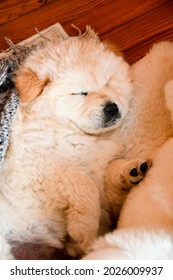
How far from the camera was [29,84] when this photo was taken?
4.58 ft

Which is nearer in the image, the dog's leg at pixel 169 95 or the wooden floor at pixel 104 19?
the dog's leg at pixel 169 95

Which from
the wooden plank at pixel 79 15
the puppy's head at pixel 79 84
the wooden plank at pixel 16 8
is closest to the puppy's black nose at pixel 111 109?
the puppy's head at pixel 79 84

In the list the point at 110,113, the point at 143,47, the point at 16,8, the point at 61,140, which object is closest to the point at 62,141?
the point at 61,140

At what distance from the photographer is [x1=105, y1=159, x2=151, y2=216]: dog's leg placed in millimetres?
1270

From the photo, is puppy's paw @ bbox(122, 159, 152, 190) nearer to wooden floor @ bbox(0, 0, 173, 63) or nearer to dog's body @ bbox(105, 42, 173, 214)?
dog's body @ bbox(105, 42, 173, 214)

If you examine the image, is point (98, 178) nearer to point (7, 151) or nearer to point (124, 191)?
point (124, 191)

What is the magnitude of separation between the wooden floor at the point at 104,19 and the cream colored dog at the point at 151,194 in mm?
306

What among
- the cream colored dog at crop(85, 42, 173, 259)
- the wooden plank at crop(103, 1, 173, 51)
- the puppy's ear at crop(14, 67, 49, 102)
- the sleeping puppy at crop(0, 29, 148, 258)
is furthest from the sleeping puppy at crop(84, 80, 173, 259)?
the wooden plank at crop(103, 1, 173, 51)

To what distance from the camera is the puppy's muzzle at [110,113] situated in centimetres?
135

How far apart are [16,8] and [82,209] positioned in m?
1.07

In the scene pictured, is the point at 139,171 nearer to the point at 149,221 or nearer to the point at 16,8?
the point at 149,221

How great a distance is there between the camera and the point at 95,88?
1376 mm

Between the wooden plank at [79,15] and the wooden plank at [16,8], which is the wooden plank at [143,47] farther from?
the wooden plank at [16,8]
